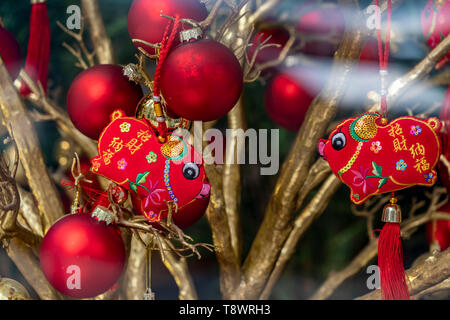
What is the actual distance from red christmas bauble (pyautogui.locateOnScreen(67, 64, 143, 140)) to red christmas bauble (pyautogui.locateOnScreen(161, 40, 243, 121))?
99 millimetres

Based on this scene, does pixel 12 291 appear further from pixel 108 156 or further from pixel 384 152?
pixel 384 152

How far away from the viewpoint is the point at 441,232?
0.92 metres

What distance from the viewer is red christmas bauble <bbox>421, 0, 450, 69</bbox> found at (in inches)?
30.1

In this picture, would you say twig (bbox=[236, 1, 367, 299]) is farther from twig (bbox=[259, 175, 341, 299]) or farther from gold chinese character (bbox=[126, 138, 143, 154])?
gold chinese character (bbox=[126, 138, 143, 154])

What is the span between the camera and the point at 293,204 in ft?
2.74


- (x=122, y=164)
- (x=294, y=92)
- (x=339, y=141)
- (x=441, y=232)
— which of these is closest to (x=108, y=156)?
(x=122, y=164)

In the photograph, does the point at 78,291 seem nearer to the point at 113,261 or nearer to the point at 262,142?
the point at 113,261

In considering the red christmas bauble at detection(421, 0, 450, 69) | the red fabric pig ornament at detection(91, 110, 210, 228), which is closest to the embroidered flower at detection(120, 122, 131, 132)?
the red fabric pig ornament at detection(91, 110, 210, 228)

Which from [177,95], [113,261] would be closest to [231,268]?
[113,261]

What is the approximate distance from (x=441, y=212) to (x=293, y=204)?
289 millimetres

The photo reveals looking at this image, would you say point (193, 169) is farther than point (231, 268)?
No

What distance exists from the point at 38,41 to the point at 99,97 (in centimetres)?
27

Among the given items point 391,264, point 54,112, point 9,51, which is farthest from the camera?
point 54,112

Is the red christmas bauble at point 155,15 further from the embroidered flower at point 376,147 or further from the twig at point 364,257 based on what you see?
the twig at point 364,257
